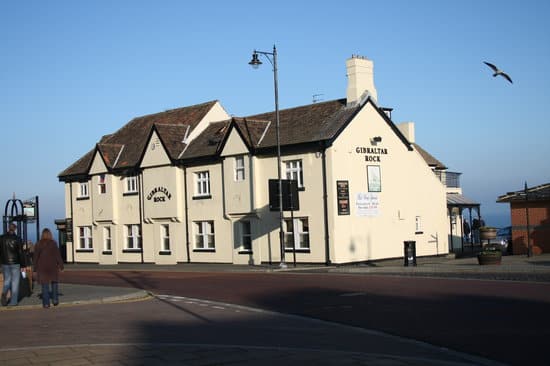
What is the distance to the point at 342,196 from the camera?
3506cm

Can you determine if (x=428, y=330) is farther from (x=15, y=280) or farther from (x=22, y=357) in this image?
(x=15, y=280)

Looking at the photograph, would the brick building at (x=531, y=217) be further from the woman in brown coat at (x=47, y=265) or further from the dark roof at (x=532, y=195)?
the woman in brown coat at (x=47, y=265)

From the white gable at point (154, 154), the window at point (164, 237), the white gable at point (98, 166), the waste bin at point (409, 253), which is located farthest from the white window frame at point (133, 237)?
the waste bin at point (409, 253)

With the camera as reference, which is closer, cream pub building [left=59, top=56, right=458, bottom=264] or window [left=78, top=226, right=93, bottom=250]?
cream pub building [left=59, top=56, right=458, bottom=264]

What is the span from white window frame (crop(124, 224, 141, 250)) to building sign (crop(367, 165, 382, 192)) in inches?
625

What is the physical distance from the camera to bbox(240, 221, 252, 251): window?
1538 inches

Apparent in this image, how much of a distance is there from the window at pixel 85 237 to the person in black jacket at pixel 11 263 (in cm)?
3178

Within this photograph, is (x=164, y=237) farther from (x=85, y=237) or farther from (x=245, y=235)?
(x=85, y=237)

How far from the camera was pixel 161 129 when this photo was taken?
43656 millimetres

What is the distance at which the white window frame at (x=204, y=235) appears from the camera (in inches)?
1619

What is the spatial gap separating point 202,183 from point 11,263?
2316cm

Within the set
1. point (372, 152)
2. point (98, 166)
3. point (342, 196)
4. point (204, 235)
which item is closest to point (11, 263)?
point (342, 196)

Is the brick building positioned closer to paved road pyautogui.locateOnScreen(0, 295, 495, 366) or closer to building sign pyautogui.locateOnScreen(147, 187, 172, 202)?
building sign pyautogui.locateOnScreen(147, 187, 172, 202)

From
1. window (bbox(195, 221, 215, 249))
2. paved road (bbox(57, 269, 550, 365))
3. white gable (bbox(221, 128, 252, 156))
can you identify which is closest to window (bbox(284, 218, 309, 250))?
white gable (bbox(221, 128, 252, 156))
